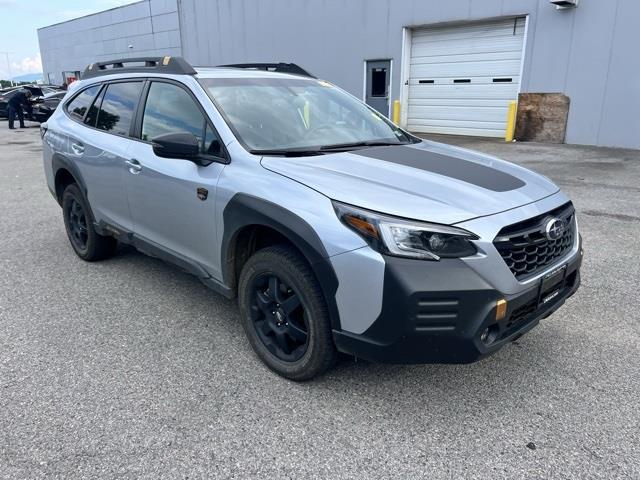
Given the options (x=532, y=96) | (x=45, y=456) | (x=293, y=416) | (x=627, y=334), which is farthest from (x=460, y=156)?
(x=532, y=96)

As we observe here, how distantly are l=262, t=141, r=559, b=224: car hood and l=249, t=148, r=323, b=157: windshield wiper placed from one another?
7 cm

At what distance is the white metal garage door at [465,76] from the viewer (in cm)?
1420

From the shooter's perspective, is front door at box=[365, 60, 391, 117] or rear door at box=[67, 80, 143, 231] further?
front door at box=[365, 60, 391, 117]

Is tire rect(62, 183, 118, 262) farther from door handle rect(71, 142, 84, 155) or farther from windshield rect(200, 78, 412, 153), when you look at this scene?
windshield rect(200, 78, 412, 153)

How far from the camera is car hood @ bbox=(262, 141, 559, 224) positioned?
2.47 meters

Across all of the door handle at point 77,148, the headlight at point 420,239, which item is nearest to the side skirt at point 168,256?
the door handle at point 77,148

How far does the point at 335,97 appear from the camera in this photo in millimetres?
4086

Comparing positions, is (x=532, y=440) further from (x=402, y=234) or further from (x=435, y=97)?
(x=435, y=97)

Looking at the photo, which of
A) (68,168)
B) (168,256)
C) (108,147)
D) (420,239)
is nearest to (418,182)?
(420,239)

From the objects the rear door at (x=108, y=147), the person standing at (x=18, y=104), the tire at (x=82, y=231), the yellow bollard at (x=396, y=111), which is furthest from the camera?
the person standing at (x=18, y=104)

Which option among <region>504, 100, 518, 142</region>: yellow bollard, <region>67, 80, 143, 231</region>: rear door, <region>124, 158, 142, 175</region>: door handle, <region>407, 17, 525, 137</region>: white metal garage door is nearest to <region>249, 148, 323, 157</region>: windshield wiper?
<region>124, 158, 142, 175</region>: door handle

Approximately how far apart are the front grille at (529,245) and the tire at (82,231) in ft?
12.2

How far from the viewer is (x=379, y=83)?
57.1 feet

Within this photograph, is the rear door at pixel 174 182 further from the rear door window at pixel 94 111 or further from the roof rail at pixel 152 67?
the rear door window at pixel 94 111
